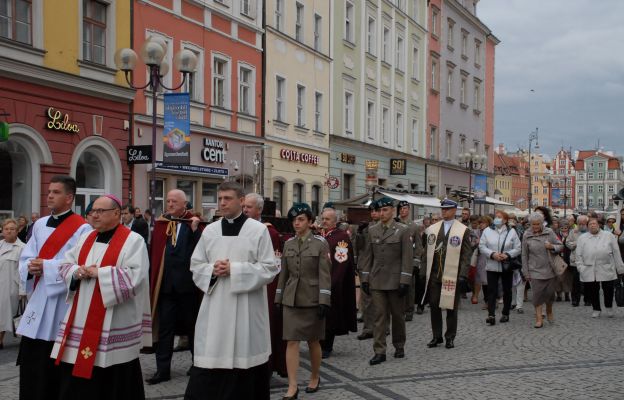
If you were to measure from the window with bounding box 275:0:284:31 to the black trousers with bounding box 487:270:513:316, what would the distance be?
1694 centimetres

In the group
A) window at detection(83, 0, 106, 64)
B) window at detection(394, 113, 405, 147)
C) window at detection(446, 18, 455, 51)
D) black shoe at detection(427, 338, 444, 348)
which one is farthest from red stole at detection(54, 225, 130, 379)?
window at detection(446, 18, 455, 51)

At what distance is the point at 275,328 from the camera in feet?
25.5

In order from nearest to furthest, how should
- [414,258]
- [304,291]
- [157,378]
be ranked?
[304,291] < [157,378] < [414,258]

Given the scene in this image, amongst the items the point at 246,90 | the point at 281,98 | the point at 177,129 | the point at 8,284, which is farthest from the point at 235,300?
the point at 281,98

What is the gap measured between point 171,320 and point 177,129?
26.8 ft

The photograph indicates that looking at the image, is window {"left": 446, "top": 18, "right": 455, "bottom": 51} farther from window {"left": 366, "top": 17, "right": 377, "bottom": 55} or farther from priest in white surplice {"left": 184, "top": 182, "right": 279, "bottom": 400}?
priest in white surplice {"left": 184, "top": 182, "right": 279, "bottom": 400}

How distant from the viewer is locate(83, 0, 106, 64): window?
61.1 ft

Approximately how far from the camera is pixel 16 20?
16609mm

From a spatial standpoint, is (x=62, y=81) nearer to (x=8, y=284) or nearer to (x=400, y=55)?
(x=8, y=284)

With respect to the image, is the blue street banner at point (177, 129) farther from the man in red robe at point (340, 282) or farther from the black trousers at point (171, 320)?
the black trousers at point (171, 320)

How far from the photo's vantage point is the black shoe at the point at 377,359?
8867 millimetres

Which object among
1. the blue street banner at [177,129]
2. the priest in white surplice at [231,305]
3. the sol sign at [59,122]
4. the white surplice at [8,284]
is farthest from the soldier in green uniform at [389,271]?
the sol sign at [59,122]

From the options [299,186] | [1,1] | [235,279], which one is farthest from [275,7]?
[235,279]

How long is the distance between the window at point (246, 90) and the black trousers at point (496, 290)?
14.2 meters
